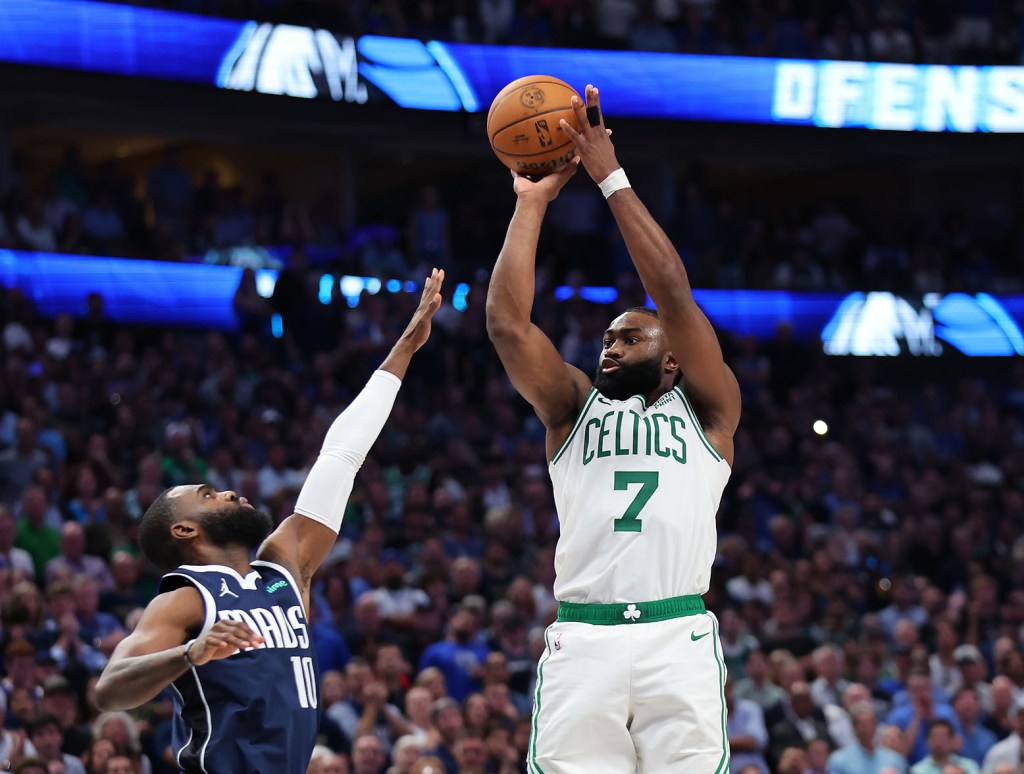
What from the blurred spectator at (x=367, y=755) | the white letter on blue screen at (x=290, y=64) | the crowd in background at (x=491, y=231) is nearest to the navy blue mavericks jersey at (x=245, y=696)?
the blurred spectator at (x=367, y=755)

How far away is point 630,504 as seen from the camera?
516 centimetres

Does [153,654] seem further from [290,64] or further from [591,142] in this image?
[290,64]

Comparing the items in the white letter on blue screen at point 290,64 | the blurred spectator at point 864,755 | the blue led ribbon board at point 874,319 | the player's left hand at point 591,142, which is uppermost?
the white letter on blue screen at point 290,64

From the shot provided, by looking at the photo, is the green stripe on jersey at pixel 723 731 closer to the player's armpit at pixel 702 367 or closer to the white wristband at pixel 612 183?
the player's armpit at pixel 702 367

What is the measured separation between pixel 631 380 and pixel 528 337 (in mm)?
431

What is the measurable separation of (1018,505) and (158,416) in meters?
9.63

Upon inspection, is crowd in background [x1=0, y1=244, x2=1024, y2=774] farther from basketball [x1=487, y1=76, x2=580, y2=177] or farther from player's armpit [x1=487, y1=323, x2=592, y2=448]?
basketball [x1=487, y1=76, x2=580, y2=177]

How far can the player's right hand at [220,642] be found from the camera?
3971 millimetres

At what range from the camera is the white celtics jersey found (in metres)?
5.12

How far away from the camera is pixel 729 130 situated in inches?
854

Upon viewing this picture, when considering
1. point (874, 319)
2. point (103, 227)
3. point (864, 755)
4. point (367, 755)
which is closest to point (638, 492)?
point (367, 755)

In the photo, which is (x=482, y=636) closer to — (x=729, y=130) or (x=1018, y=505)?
(x=1018, y=505)

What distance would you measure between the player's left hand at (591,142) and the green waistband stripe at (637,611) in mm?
1476

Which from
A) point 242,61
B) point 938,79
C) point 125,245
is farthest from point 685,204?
point 125,245
